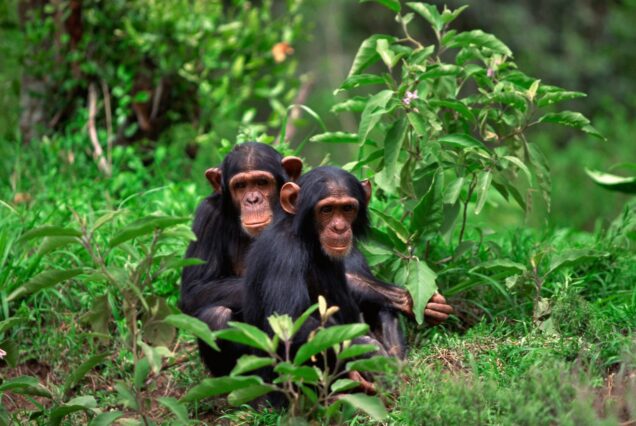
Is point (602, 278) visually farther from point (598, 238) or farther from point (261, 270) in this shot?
point (261, 270)

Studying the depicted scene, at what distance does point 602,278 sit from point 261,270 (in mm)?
2054

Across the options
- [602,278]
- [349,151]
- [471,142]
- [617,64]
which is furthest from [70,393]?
[617,64]

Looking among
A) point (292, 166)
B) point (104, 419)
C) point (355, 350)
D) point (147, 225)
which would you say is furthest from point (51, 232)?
point (292, 166)

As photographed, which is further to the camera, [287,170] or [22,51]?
[22,51]

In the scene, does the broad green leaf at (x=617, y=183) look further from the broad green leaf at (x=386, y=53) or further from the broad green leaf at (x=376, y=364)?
the broad green leaf at (x=376, y=364)

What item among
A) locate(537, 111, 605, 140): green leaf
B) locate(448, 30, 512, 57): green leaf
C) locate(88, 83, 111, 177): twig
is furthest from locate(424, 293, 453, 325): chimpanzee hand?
locate(88, 83, 111, 177): twig

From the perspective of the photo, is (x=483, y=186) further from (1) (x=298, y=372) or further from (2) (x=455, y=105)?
(1) (x=298, y=372)

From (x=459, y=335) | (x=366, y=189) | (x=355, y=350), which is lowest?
(x=459, y=335)

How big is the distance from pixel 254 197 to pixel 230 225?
0.25 metres

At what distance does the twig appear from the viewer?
6.96 metres

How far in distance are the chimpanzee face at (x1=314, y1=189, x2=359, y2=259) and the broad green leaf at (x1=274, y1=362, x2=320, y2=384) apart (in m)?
0.83

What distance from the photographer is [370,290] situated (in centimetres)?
460

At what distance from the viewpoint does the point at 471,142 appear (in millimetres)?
4586

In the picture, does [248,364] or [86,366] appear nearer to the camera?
[248,364]
